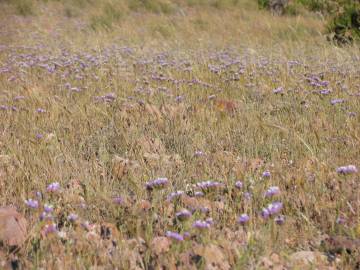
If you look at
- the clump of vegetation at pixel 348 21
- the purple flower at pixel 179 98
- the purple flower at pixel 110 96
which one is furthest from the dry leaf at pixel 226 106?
the clump of vegetation at pixel 348 21

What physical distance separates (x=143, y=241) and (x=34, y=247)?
0.47 meters

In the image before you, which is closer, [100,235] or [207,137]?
[100,235]

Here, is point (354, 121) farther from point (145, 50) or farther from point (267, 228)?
point (145, 50)

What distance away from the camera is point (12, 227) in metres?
2.02

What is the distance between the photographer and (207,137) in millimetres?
3385

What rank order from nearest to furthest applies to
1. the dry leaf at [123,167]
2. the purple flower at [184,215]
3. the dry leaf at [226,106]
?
the purple flower at [184,215]
the dry leaf at [123,167]
the dry leaf at [226,106]

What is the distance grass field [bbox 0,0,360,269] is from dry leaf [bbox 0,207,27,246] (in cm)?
2

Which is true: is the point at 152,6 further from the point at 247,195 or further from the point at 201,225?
the point at 201,225

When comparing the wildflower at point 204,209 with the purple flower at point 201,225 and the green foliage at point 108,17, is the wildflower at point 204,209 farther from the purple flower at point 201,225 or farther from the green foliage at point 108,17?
the green foliage at point 108,17

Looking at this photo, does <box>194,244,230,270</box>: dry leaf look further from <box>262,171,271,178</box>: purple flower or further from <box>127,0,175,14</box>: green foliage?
<box>127,0,175,14</box>: green foliage

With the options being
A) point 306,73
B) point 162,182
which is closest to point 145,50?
point 306,73

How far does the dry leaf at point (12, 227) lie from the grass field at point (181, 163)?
0.8 inches

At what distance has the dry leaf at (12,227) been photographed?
6.47 ft

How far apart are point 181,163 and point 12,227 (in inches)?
46.2
